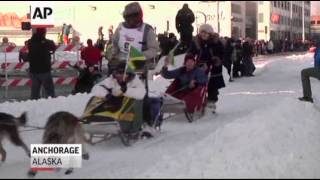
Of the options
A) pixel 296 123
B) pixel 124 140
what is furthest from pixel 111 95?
pixel 296 123

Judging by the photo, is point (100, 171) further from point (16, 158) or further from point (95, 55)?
point (95, 55)

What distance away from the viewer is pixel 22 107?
36.8ft

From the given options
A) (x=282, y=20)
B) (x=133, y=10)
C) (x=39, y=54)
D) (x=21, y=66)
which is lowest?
(x=21, y=66)

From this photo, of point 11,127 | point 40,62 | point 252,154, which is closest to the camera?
point 252,154

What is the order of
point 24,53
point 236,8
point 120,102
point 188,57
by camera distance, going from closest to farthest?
point 120,102
point 188,57
point 24,53
point 236,8

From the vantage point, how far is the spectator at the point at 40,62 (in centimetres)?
1213

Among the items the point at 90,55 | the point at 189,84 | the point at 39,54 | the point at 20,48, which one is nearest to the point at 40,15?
the point at 20,48

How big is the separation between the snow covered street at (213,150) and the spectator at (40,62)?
0.87 meters

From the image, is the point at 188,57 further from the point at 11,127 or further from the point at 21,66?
the point at 21,66

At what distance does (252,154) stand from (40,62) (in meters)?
6.53

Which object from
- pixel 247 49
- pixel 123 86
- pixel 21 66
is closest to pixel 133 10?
pixel 123 86

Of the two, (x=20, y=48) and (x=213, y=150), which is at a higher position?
(x=20, y=48)

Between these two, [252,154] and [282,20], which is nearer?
[252,154]

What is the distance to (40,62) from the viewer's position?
12156 millimetres
